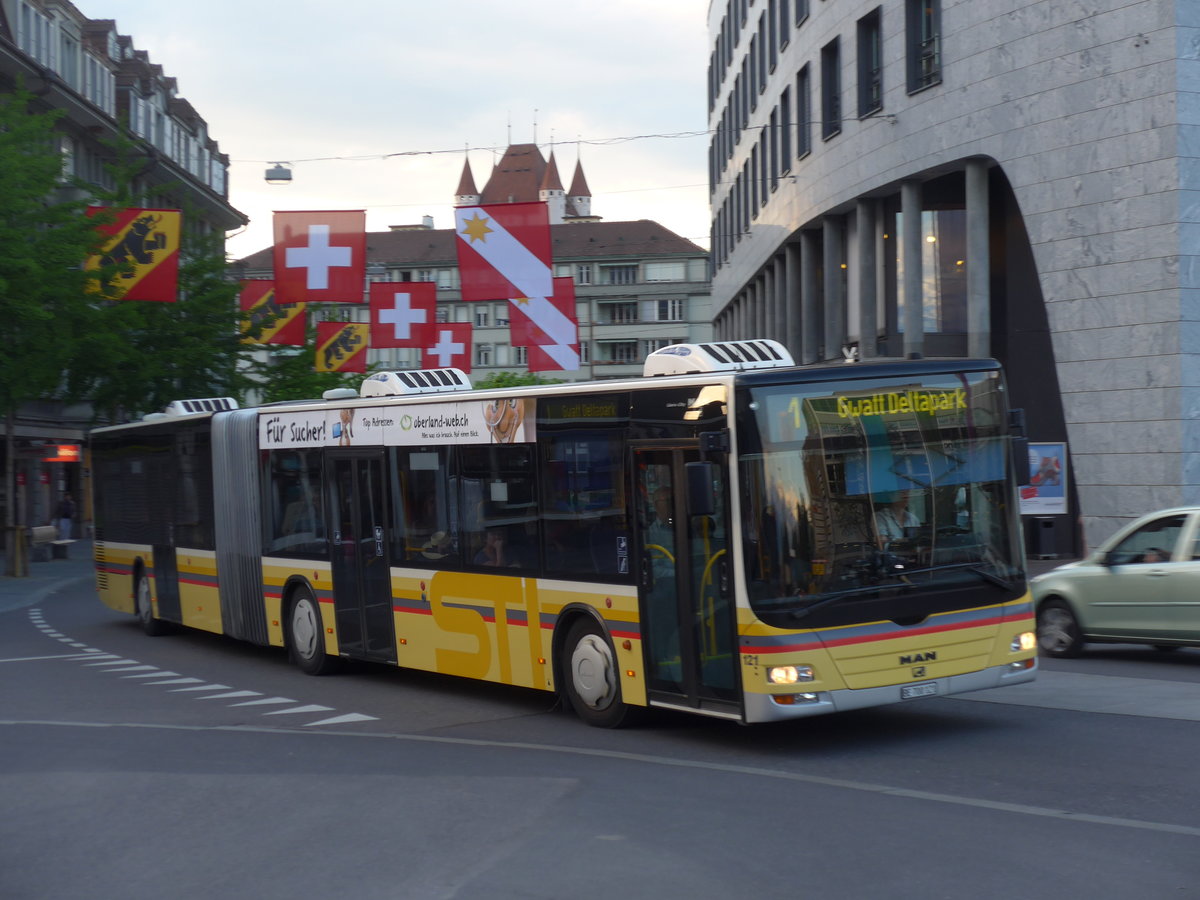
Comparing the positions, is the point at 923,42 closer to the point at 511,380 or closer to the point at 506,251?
the point at 506,251

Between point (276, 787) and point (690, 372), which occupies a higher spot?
point (690, 372)

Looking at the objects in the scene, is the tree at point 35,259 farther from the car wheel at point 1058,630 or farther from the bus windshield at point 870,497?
the bus windshield at point 870,497

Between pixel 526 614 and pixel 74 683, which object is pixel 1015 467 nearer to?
pixel 526 614

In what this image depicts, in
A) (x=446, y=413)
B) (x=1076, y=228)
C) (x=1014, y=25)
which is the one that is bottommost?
(x=446, y=413)

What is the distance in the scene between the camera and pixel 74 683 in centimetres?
1568

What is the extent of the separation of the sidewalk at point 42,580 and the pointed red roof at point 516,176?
121628 millimetres

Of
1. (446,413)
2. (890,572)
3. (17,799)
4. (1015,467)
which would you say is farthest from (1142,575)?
(17,799)

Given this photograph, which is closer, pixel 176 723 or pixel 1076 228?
pixel 176 723

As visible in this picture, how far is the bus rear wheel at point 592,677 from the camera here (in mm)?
11289

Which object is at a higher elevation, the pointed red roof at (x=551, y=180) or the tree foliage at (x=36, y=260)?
the pointed red roof at (x=551, y=180)

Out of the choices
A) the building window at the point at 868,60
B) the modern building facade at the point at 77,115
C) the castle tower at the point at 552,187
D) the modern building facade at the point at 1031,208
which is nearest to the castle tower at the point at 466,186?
the castle tower at the point at 552,187

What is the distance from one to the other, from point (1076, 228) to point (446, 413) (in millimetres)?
14861

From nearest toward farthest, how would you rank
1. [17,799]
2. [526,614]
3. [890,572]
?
[17,799] → [890,572] → [526,614]

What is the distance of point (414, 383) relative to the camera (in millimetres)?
15305
